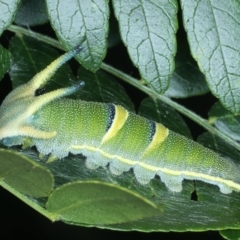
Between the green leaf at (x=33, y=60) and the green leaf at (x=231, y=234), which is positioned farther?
the green leaf at (x=33, y=60)

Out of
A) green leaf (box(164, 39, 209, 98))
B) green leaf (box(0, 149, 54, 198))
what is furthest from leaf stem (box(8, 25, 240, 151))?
green leaf (box(0, 149, 54, 198))

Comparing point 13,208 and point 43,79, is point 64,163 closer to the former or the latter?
point 43,79

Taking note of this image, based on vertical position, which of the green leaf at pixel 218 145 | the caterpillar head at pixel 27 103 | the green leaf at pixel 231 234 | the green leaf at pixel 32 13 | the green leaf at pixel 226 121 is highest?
the green leaf at pixel 32 13

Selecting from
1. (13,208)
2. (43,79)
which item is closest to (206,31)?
(43,79)

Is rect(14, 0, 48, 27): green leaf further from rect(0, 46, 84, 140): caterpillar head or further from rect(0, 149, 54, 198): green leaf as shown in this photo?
rect(0, 149, 54, 198): green leaf

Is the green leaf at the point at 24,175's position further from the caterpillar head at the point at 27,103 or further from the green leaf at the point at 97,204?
the caterpillar head at the point at 27,103

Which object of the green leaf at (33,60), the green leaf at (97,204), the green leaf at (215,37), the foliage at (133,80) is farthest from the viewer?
the green leaf at (33,60)

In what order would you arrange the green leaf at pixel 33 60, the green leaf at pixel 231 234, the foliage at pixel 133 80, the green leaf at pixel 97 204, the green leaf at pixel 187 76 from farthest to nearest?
1. the green leaf at pixel 187 76
2. the green leaf at pixel 33 60
3. the green leaf at pixel 231 234
4. the foliage at pixel 133 80
5. the green leaf at pixel 97 204

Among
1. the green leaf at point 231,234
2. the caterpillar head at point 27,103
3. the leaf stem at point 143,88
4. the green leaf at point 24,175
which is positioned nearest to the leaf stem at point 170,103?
the leaf stem at point 143,88
